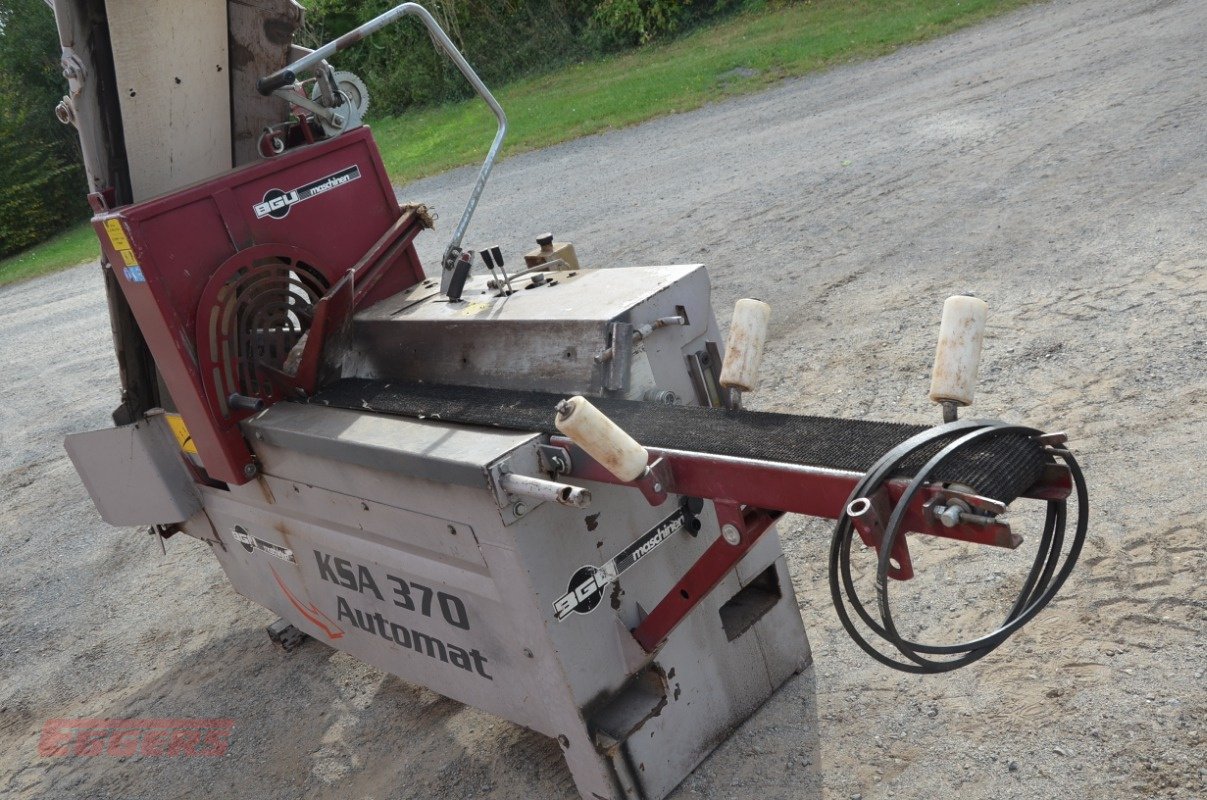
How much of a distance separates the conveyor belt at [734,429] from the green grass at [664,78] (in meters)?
10.0

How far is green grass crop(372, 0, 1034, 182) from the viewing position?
12.8 m

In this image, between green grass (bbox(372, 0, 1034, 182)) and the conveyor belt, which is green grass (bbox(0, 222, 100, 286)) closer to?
green grass (bbox(372, 0, 1034, 182))

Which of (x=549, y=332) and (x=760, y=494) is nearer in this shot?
(x=760, y=494)

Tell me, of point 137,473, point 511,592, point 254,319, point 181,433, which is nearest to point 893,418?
point 511,592

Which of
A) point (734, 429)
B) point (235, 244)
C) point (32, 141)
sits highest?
point (32, 141)

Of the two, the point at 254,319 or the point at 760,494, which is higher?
the point at 254,319

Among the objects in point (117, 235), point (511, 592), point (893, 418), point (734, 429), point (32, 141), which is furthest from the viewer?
point (32, 141)

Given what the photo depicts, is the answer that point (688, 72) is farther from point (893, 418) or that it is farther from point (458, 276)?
point (458, 276)

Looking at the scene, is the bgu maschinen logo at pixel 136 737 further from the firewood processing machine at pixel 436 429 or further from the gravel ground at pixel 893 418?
the firewood processing machine at pixel 436 429

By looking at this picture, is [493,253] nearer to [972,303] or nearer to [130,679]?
[972,303]

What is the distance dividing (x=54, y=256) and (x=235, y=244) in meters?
16.5

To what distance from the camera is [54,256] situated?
58.5 feet

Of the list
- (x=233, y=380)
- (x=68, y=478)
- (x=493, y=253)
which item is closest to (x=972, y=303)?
(x=493, y=253)

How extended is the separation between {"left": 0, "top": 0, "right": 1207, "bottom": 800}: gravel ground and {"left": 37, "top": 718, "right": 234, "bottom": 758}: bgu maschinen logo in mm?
67
